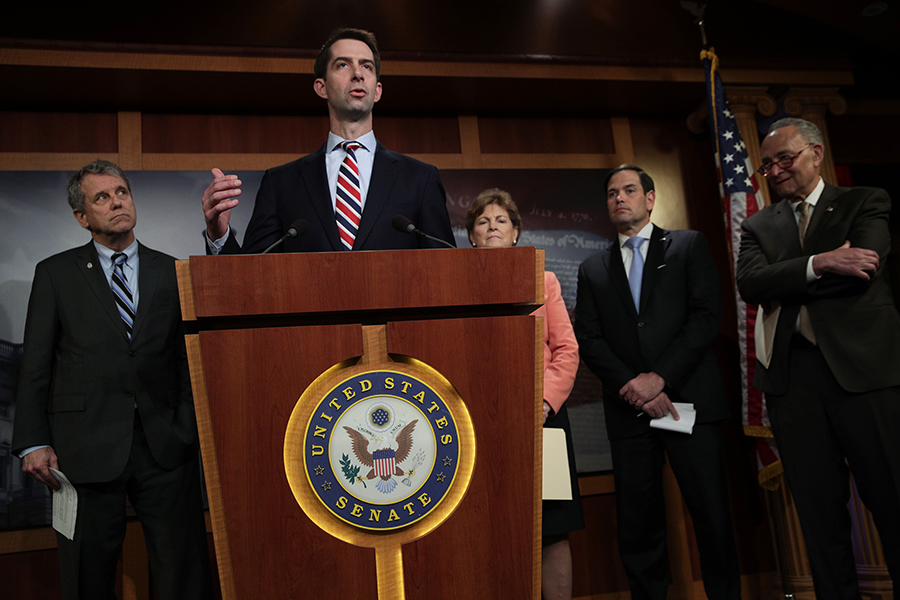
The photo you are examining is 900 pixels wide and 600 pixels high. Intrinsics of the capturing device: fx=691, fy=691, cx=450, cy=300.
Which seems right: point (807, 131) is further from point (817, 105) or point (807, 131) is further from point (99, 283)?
point (99, 283)

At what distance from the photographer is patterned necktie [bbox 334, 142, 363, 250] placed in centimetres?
164

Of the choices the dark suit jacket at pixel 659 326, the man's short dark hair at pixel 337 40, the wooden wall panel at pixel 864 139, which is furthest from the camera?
the wooden wall panel at pixel 864 139

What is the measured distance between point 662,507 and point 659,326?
2.22ft

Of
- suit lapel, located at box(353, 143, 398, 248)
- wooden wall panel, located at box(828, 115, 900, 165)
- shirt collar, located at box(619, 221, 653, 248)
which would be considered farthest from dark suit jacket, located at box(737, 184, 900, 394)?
wooden wall panel, located at box(828, 115, 900, 165)

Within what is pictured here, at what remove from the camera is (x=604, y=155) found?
3.82m

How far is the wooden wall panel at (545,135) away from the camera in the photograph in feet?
12.3

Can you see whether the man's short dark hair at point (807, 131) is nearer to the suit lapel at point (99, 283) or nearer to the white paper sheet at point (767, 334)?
the white paper sheet at point (767, 334)

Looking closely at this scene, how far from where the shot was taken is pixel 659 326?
8.68ft

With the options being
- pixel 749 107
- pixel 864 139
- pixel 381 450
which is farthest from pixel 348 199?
pixel 864 139

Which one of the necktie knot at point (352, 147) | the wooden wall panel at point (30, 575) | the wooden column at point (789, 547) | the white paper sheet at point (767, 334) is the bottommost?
the wooden column at point (789, 547)

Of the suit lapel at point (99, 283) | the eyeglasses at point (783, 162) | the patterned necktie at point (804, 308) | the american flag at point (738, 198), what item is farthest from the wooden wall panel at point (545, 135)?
the suit lapel at point (99, 283)

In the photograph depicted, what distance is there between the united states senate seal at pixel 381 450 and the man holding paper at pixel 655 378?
58.6 inches

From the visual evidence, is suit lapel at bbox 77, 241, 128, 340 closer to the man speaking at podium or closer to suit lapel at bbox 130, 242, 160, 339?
suit lapel at bbox 130, 242, 160, 339

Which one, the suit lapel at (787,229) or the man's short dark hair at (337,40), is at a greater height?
the man's short dark hair at (337,40)
